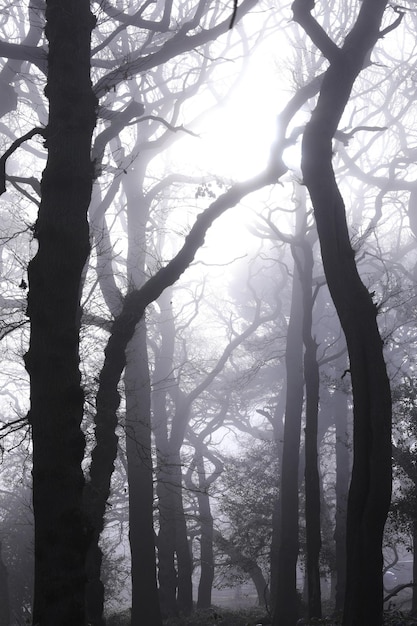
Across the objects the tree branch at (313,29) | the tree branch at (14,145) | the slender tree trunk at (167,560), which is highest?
the tree branch at (313,29)

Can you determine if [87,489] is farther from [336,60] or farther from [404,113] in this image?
[404,113]

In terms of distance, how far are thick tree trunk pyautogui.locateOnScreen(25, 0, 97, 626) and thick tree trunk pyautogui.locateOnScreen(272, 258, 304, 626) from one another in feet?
42.0

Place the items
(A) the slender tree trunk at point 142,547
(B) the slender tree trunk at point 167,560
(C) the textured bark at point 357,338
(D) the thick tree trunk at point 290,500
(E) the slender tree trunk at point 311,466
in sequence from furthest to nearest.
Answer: (B) the slender tree trunk at point 167,560
(D) the thick tree trunk at point 290,500
(A) the slender tree trunk at point 142,547
(E) the slender tree trunk at point 311,466
(C) the textured bark at point 357,338

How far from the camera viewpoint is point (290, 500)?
1958 centimetres

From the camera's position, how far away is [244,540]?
29391 millimetres

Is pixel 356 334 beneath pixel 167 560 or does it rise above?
above

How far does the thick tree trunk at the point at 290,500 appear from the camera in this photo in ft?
59.5

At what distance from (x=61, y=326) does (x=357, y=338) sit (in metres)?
2.79

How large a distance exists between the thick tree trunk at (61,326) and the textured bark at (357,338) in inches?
93.8

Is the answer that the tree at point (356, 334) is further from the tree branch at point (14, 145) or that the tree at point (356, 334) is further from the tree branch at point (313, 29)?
the tree branch at point (14, 145)

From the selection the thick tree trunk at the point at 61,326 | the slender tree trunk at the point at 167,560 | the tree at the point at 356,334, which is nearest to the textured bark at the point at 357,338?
the tree at the point at 356,334

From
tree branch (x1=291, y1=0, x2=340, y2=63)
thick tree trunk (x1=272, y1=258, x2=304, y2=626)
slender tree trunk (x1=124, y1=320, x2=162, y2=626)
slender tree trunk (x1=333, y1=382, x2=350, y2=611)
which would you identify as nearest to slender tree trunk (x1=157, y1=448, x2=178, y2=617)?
thick tree trunk (x1=272, y1=258, x2=304, y2=626)

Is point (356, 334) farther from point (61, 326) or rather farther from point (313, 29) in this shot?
point (313, 29)

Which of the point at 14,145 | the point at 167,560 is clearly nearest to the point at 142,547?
the point at 167,560
